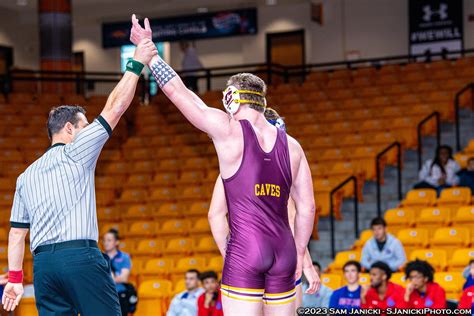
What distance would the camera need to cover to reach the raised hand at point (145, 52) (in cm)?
557

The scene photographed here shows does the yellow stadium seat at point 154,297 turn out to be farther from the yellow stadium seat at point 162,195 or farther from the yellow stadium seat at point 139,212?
the yellow stadium seat at point 162,195

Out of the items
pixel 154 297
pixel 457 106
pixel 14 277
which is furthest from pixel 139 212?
pixel 14 277

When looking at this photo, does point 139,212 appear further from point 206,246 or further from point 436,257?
point 436,257

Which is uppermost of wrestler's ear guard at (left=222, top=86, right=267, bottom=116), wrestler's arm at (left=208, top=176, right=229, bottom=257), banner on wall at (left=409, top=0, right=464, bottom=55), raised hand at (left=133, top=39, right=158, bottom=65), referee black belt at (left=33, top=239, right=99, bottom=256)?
banner on wall at (left=409, top=0, right=464, bottom=55)

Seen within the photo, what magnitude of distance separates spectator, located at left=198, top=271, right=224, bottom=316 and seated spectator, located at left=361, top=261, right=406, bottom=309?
5.91 ft

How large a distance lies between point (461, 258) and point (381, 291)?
1.82m

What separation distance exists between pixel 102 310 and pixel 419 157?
11286 mm

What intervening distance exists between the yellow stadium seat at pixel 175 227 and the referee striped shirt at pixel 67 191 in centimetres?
1029

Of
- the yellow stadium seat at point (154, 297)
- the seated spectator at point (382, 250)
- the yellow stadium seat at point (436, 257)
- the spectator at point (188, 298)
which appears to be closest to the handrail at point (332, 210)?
the seated spectator at point (382, 250)

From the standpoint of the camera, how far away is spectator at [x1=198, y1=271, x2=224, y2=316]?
11672 millimetres

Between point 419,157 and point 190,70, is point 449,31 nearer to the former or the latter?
point 190,70

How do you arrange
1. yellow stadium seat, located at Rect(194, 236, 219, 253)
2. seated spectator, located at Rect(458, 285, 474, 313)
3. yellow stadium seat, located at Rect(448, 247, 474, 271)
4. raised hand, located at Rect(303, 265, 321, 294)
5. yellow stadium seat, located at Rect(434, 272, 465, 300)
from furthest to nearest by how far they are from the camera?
yellow stadium seat, located at Rect(194, 236, 219, 253) < yellow stadium seat, located at Rect(448, 247, 474, 271) < yellow stadium seat, located at Rect(434, 272, 465, 300) < seated spectator, located at Rect(458, 285, 474, 313) < raised hand, located at Rect(303, 265, 321, 294)

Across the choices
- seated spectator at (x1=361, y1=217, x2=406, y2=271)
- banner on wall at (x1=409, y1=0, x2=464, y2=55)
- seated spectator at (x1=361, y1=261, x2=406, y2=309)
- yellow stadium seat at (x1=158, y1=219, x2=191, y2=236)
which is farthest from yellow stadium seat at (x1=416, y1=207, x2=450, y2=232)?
banner on wall at (x1=409, y1=0, x2=464, y2=55)

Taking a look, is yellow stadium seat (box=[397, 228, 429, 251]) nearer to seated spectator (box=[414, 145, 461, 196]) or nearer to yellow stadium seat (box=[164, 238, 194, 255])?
seated spectator (box=[414, 145, 461, 196])
